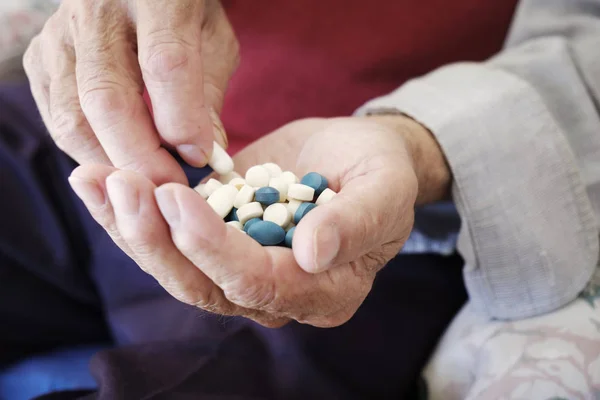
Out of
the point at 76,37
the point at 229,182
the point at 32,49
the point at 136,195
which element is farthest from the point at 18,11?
the point at 136,195

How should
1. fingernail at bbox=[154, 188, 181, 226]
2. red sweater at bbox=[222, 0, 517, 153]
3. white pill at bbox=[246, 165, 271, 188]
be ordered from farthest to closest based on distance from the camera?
red sweater at bbox=[222, 0, 517, 153] → white pill at bbox=[246, 165, 271, 188] → fingernail at bbox=[154, 188, 181, 226]

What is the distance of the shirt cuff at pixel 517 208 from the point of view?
2.31 ft

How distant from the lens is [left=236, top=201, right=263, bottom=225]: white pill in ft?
1.97

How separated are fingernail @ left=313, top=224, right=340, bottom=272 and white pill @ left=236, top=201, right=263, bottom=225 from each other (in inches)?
6.6

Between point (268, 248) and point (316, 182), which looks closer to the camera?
point (268, 248)

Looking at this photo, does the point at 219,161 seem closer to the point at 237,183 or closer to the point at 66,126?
the point at 237,183

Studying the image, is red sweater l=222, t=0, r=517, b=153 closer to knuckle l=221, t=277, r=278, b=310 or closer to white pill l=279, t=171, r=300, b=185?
white pill l=279, t=171, r=300, b=185

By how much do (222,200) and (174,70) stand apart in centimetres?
15

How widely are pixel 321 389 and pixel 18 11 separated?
3.35 feet

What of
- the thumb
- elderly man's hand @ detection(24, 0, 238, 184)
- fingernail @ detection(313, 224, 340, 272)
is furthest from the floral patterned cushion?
elderly man's hand @ detection(24, 0, 238, 184)

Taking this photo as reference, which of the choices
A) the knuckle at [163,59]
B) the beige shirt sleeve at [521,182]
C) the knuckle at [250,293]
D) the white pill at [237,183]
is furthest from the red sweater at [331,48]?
the knuckle at [250,293]

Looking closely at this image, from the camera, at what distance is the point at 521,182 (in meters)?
0.71

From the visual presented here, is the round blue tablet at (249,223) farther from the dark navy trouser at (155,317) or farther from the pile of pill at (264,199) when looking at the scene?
the dark navy trouser at (155,317)

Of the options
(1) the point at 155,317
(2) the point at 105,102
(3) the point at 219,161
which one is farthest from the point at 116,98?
(1) the point at 155,317
